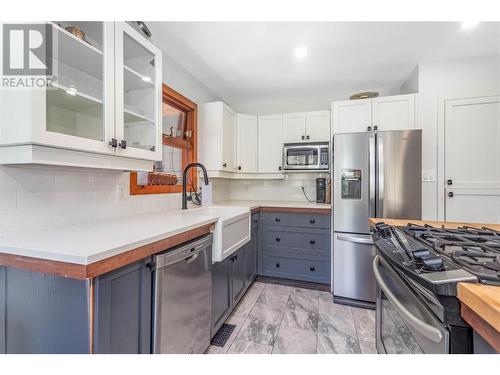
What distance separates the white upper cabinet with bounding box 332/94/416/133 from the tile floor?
6.24 feet

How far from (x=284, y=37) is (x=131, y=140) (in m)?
1.53

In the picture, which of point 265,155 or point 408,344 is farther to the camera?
point 265,155

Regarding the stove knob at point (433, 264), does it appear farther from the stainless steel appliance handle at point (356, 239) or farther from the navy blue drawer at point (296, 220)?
the navy blue drawer at point (296, 220)

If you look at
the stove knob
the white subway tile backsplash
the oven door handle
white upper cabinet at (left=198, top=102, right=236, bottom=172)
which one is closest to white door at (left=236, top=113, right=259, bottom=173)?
white upper cabinet at (left=198, top=102, right=236, bottom=172)

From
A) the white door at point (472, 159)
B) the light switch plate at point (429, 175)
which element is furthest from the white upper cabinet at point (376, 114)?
the light switch plate at point (429, 175)

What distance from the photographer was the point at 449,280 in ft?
2.10

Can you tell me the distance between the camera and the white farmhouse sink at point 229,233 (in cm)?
161

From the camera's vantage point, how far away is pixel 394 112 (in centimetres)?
251

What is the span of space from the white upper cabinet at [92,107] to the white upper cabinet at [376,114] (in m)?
1.99

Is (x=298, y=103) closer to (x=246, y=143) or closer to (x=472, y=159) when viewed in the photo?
(x=246, y=143)

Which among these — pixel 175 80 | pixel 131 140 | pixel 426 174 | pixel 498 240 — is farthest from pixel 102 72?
pixel 426 174

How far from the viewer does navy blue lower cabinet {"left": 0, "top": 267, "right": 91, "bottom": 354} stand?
83 cm
